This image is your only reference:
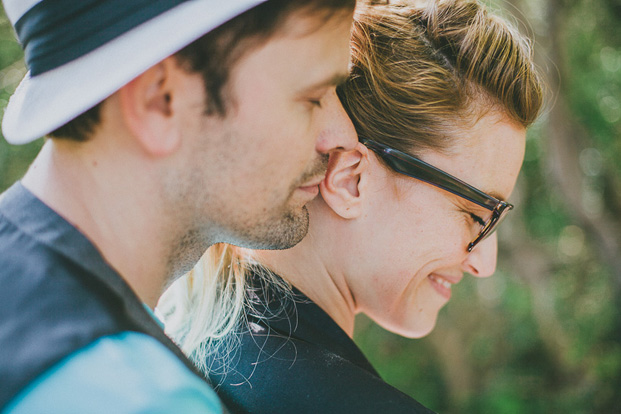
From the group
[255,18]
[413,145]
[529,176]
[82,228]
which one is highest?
[255,18]

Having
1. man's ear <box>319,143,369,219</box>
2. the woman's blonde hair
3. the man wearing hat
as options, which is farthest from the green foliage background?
the man wearing hat

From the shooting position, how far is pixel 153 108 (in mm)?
1355

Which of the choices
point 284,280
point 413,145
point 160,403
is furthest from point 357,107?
point 160,403

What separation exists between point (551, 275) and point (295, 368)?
7.09m

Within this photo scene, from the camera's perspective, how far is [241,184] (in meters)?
1.50

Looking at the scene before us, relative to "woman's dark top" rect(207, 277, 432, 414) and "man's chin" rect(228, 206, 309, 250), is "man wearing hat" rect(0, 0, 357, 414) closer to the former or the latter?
"man's chin" rect(228, 206, 309, 250)

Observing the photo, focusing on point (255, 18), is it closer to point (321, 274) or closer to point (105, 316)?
point (105, 316)

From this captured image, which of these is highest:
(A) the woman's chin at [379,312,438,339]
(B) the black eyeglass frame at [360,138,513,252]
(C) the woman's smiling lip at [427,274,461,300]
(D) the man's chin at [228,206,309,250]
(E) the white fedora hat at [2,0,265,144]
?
(E) the white fedora hat at [2,0,265,144]

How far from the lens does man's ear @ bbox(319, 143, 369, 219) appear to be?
76.3 inches

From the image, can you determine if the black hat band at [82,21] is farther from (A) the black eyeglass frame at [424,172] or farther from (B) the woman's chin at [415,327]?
(B) the woman's chin at [415,327]

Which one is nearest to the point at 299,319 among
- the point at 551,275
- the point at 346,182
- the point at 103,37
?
the point at 346,182

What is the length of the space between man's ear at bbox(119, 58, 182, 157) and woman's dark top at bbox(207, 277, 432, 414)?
0.70 metres

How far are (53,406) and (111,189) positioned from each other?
51cm

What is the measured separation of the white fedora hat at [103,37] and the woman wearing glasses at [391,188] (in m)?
0.79
